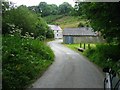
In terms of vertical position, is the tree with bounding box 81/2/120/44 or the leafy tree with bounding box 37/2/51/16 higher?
the leafy tree with bounding box 37/2/51/16

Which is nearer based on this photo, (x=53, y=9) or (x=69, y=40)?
(x=69, y=40)


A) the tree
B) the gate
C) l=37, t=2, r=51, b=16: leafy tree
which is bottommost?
the gate

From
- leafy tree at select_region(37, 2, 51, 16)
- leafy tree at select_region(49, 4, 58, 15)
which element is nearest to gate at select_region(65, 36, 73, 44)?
leafy tree at select_region(37, 2, 51, 16)

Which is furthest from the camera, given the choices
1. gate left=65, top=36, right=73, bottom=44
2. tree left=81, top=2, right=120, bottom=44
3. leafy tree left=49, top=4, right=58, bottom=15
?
leafy tree left=49, top=4, right=58, bottom=15

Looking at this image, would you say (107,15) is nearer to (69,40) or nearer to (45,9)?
(69,40)

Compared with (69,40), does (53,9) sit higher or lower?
higher

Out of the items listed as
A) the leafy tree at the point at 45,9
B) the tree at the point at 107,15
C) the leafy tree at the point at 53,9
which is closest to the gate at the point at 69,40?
the tree at the point at 107,15

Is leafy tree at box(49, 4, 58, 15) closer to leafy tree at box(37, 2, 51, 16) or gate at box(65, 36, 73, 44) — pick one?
leafy tree at box(37, 2, 51, 16)

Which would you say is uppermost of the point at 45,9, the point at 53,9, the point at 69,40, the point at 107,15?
the point at 53,9

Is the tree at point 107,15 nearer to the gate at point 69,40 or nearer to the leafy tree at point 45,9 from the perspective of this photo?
the gate at point 69,40

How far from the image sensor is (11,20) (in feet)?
133

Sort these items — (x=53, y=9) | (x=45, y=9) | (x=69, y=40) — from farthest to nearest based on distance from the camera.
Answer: (x=53, y=9), (x=45, y=9), (x=69, y=40)

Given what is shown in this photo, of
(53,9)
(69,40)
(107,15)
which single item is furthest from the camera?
(53,9)

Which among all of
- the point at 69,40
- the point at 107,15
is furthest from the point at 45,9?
the point at 107,15
